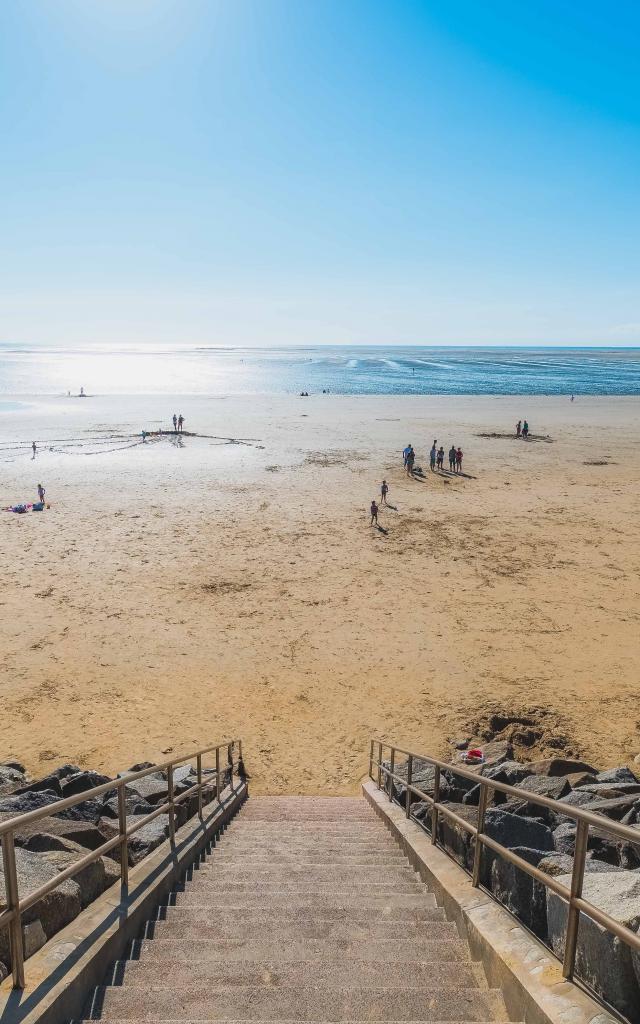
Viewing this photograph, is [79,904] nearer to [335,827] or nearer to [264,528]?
[335,827]

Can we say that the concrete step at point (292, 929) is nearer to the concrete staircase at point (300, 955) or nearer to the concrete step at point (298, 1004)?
the concrete staircase at point (300, 955)

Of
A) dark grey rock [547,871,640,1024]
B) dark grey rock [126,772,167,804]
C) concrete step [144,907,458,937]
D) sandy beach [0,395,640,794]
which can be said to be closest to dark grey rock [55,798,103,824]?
dark grey rock [126,772,167,804]

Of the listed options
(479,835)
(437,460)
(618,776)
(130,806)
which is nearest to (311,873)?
(479,835)

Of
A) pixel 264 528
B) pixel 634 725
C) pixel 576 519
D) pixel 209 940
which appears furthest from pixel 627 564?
pixel 209 940

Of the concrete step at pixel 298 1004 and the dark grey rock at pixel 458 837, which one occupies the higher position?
the concrete step at pixel 298 1004

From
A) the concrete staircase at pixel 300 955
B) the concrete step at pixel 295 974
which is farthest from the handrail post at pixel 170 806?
the concrete step at pixel 295 974

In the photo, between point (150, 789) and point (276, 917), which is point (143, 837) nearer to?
point (276, 917)
